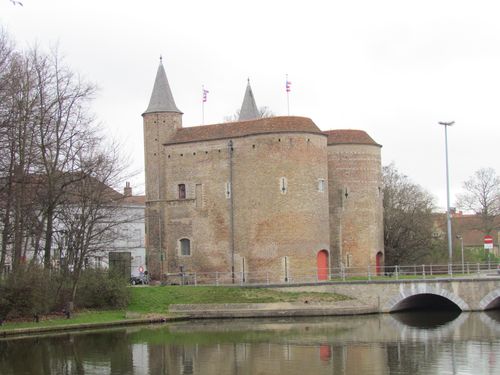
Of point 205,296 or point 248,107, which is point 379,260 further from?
point 248,107

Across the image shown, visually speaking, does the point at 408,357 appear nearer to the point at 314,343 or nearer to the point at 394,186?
the point at 314,343

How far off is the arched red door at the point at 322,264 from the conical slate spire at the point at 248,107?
1526 cm

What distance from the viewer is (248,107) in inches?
2370

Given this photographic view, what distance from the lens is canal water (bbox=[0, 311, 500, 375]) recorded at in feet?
84.7

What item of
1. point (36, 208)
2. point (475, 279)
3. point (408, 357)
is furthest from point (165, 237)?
point (408, 357)

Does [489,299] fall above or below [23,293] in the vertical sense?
below

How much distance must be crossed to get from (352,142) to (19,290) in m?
24.2

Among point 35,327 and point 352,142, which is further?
point 352,142

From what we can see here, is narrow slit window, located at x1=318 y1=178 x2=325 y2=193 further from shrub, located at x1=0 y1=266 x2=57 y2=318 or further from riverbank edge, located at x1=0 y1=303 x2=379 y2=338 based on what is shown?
shrub, located at x1=0 y1=266 x2=57 y2=318

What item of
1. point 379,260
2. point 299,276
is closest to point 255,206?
point 299,276

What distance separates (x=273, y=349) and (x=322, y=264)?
18.7 metres

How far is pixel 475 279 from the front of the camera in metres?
41.7

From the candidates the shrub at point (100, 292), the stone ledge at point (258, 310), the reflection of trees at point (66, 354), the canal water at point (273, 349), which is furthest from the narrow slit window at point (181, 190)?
the reflection of trees at point (66, 354)

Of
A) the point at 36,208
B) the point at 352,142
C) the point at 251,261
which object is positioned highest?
the point at 352,142
